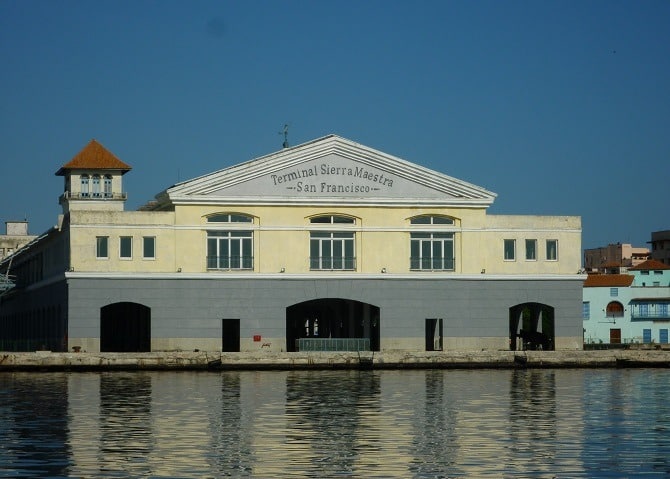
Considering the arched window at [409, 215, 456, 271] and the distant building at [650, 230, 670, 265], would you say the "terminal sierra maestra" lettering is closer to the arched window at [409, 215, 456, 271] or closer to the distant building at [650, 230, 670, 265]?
the arched window at [409, 215, 456, 271]

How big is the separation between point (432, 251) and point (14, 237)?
72624 mm

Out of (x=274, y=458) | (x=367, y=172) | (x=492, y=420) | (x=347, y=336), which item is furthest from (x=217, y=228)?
(x=274, y=458)

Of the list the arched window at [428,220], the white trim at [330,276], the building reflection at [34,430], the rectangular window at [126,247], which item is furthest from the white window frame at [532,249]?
the building reflection at [34,430]

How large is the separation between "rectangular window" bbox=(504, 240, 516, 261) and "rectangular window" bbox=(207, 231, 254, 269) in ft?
42.0

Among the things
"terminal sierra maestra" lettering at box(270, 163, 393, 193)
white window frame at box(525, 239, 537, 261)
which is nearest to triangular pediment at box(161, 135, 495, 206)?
"terminal sierra maestra" lettering at box(270, 163, 393, 193)

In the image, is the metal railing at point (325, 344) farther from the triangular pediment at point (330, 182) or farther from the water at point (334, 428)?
the water at point (334, 428)

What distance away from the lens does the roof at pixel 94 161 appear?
7619 centimetres

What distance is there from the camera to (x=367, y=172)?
66375mm

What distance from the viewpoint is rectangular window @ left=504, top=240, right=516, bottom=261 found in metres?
68.1

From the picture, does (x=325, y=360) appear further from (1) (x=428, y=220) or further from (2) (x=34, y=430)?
(2) (x=34, y=430)

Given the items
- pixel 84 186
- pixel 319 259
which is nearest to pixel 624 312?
pixel 319 259

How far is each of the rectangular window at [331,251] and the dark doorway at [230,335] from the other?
463cm

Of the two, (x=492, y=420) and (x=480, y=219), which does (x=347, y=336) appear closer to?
(x=480, y=219)

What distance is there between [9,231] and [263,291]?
2949 inches
